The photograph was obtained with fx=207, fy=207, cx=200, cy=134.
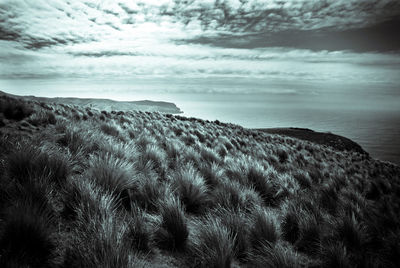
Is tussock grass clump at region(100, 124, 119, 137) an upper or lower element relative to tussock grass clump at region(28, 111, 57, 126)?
lower

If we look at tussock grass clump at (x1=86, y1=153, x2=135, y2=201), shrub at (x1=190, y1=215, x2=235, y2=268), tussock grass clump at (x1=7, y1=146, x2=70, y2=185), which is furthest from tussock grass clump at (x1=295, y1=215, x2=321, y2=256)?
tussock grass clump at (x1=7, y1=146, x2=70, y2=185)

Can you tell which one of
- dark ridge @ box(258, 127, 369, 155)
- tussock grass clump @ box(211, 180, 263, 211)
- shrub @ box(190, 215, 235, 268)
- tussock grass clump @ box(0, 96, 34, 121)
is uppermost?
tussock grass clump @ box(0, 96, 34, 121)

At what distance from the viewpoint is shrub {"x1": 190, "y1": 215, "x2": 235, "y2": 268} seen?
185 cm

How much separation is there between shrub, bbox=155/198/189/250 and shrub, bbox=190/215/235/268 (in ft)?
0.51

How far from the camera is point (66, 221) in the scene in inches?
83.4

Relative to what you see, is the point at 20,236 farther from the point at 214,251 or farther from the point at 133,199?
the point at 214,251

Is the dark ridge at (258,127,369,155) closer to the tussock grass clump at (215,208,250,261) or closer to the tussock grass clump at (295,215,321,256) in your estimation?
the tussock grass clump at (295,215,321,256)

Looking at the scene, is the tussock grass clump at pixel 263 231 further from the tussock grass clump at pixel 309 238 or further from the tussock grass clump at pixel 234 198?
the tussock grass clump at pixel 234 198

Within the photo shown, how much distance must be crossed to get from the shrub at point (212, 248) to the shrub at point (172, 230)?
0.51ft

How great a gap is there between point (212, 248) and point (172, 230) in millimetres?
515

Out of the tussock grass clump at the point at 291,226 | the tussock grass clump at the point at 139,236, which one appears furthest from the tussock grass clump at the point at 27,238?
the tussock grass clump at the point at 291,226

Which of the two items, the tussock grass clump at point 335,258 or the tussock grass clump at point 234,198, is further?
the tussock grass clump at point 234,198

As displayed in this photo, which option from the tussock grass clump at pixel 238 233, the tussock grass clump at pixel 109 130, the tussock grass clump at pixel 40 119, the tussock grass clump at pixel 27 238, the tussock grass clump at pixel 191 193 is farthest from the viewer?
the tussock grass clump at pixel 109 130

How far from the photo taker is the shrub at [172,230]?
2.17 meters
